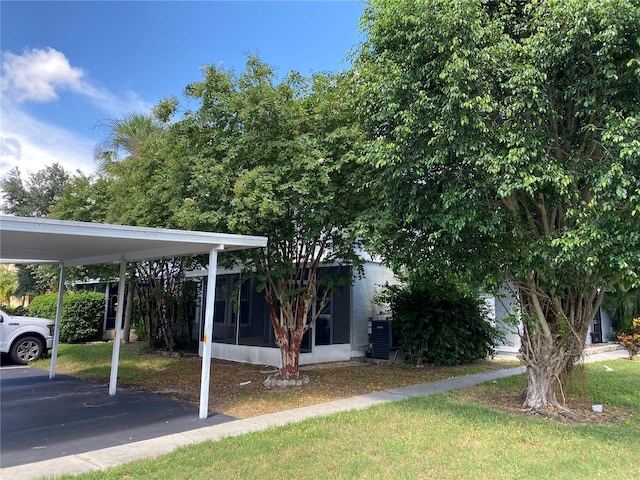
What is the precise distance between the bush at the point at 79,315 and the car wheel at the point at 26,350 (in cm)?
442

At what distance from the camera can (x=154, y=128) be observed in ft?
50.8

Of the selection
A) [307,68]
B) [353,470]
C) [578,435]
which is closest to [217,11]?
[307,68]

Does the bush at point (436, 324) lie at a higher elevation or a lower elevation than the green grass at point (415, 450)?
higher

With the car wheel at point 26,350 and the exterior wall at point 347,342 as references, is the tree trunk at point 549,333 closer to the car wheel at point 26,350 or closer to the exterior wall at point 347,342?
the exterior wall at point 347,342

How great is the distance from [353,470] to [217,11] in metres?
10.3

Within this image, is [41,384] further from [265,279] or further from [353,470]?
[353,470]

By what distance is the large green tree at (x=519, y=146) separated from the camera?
5570 millimetres

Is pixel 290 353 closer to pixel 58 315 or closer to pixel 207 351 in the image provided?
pixel 207 351

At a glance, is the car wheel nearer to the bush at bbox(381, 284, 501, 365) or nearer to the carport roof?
the carport roof

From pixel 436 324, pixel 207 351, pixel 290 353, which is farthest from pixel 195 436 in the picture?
pixel 436 324

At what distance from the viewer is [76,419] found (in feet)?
22.8

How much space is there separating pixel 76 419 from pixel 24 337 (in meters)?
7.69

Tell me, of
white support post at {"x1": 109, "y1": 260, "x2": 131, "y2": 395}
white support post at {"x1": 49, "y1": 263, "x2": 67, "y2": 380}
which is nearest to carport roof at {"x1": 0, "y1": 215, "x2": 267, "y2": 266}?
white support post at {"x1": 109, "y1": 260, "x2": 131, "y2": 395}

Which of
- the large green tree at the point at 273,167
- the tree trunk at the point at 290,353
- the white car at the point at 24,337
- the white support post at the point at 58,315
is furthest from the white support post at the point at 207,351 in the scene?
the white car at the point at 24,337
